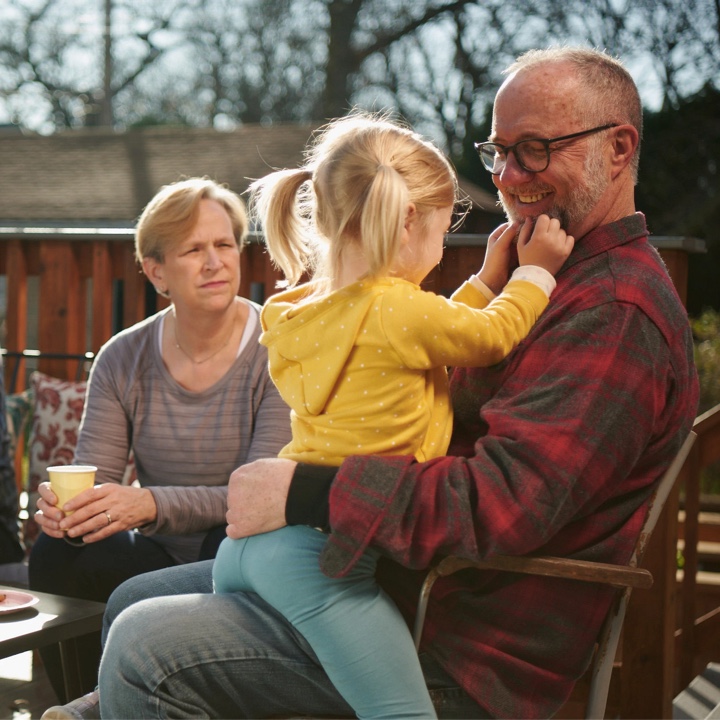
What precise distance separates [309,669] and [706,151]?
12.4 meters

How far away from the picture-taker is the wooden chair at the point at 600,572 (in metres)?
1.66

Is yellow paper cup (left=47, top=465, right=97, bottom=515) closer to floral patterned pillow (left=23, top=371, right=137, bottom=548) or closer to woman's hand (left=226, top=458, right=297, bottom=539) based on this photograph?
woman's hand (left=226, top=458, right=297, bottom=539)

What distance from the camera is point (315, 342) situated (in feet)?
6.20

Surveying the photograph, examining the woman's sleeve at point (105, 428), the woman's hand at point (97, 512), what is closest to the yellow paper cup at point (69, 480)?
the woman's hand at point (97, 512)

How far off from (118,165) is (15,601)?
15057 millimetres

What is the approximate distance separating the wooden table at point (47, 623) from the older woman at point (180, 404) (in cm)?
37

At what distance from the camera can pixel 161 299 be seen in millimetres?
4543

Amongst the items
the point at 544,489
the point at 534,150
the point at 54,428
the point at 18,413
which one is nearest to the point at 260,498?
the point at 544,489

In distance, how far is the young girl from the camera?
1746 mm

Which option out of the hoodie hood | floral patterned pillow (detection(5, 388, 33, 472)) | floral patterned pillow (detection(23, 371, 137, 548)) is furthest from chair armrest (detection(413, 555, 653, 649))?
floral patterned pillow (detection(5, 388, 33, 472))

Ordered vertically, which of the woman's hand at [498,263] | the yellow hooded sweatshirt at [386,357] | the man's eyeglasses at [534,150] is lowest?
the yellow hooded sweatshirt at [386,357]

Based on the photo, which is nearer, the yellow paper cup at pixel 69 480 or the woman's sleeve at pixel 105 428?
the yellow paper cup at pixel 69 480

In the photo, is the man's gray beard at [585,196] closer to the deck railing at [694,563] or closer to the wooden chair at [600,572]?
the wooden chair at [600,572]

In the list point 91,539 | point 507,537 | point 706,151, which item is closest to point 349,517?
point 507,537
